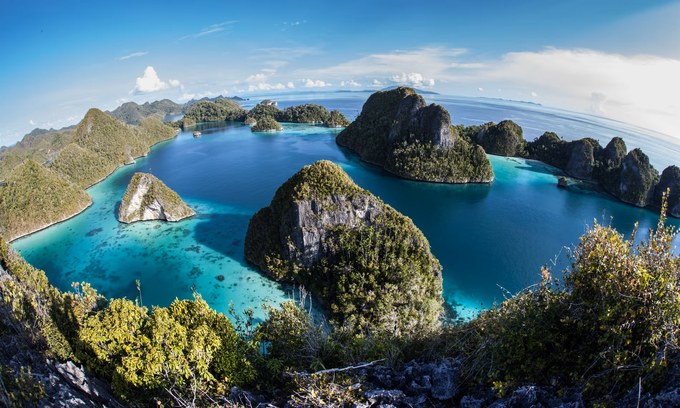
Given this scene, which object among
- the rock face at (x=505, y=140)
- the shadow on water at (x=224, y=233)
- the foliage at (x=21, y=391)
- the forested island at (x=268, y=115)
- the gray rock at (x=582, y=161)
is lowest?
the shadow on water at (x=224, y=233)

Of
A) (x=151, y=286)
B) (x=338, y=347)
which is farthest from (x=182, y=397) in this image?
(x=151, y=286)

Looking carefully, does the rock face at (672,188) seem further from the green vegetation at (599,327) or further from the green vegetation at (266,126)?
the green vegetation at (266,126)

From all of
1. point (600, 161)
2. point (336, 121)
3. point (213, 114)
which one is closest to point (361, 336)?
point (600, 161)

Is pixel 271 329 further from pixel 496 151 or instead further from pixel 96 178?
pixel 496 151

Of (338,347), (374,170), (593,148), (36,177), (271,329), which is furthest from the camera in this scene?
(374,170)

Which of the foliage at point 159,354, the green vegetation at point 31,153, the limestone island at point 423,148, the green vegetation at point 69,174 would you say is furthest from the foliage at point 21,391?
the green vegetation at point 31,153

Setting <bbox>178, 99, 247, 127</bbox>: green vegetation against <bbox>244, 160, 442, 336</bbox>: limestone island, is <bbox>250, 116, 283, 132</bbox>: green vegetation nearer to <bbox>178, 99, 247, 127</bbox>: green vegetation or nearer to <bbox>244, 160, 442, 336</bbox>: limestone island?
<bbox>178, 99, 247, 127</bbox>: green vegetation
